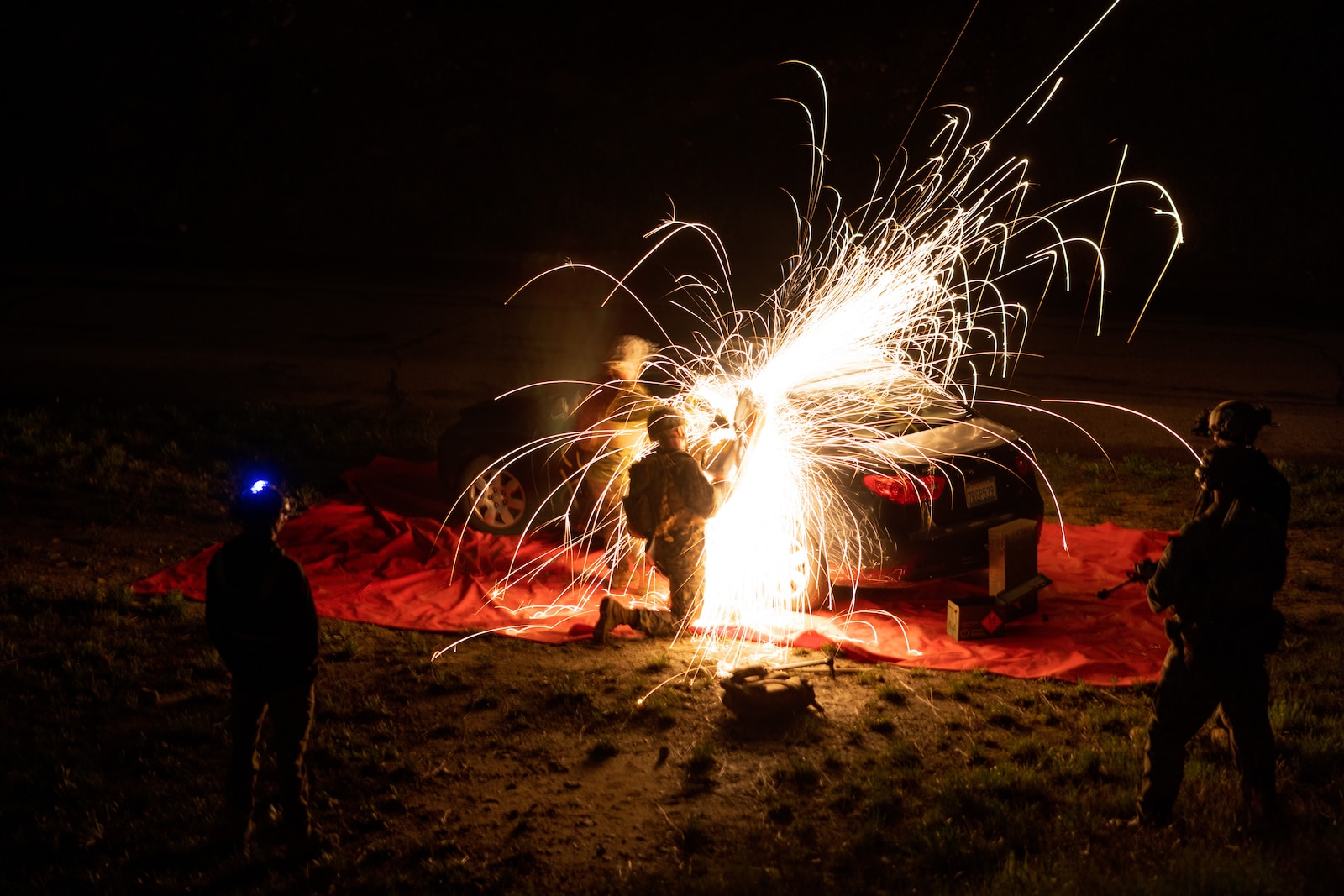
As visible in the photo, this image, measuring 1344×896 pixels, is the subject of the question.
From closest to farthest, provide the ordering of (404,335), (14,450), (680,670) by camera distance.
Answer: (680,670), (14,450), (404,335)

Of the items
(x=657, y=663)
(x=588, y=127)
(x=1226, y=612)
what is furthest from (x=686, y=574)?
(x=588, y=127)

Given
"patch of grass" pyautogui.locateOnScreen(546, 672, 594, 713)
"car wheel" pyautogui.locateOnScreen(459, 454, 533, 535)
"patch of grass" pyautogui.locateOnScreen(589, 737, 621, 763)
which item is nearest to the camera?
"patch of grass" pyautogui.locateOnScreen(589, 737, 621, 763)

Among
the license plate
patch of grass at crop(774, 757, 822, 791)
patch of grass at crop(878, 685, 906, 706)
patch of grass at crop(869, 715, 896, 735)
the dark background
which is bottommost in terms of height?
patch of grass at crop(774, 757, 822, 791)

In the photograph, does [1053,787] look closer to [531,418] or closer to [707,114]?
[531,418]

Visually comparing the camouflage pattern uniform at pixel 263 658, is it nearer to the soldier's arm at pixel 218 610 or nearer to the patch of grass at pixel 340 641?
the soldier's arm at pixel 218 610

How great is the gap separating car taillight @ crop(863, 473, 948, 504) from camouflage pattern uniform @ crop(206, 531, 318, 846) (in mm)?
3481

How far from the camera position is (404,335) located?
15492 millimetres

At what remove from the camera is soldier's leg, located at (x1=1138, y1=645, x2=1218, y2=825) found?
4648 mm

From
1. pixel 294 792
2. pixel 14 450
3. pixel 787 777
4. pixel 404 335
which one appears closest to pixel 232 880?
pixel 294 792

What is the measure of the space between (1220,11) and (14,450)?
2428cm

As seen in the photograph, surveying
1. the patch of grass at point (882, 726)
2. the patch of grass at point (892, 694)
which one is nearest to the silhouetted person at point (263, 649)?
the patch of grass at point (882, 726)

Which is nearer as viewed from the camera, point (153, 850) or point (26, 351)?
point (153, 850)

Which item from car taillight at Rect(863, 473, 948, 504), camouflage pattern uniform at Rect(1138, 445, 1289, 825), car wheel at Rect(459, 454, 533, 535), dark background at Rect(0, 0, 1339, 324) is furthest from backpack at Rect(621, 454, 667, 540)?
dark background at Rect(0, 0, 1339, 324)

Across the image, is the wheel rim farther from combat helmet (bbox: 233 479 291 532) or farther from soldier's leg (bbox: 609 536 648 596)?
combat helmet (bbox: 233 479 291 532)
